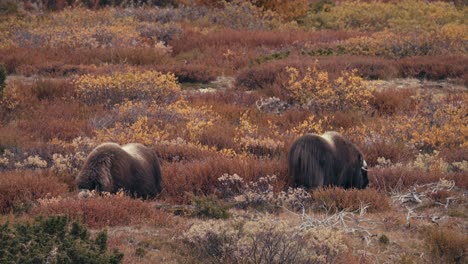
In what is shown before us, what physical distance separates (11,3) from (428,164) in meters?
22.8

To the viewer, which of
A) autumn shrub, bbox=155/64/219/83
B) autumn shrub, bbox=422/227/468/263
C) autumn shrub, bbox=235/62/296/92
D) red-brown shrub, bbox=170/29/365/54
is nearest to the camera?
autumn shrub, bbox=422/227/468/263

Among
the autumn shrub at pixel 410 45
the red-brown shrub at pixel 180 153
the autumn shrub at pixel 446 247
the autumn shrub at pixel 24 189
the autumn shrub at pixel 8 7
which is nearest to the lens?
the autumn shrub at pixel 446 247

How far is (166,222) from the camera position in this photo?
902 centimetres

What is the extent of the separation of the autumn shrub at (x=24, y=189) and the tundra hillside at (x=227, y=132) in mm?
27

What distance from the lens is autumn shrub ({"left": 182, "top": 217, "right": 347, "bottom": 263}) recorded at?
291 inches

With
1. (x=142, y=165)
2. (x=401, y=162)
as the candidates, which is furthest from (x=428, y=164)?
(x=142, y=165)

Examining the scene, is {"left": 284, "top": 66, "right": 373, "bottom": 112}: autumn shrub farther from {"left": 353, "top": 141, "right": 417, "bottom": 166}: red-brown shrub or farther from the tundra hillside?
{"left": 353, "top": 141, "right": 417, "bottom": 166}: red-brown shrub

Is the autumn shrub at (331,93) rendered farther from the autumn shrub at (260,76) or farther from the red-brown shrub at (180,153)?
the red-brown shrub at (180,153)

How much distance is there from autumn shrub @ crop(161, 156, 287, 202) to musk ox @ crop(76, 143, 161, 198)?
11.8 inches

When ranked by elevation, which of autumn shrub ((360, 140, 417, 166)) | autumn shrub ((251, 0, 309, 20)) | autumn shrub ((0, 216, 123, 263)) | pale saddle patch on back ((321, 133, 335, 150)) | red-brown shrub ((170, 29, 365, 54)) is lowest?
autumn shrub ((251, 0, 309, 20))

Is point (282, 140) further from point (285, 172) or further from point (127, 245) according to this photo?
point (127, 245)

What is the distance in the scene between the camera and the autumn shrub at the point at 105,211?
8820 millimetres

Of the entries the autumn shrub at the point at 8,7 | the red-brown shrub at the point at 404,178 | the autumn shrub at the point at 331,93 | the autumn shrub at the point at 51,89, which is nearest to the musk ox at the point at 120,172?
the red-brown shrub at the point at 404,178

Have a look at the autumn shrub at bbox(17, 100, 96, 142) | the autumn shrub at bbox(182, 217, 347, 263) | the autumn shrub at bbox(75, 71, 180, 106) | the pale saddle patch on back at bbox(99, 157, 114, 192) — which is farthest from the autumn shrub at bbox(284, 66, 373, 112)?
the autumn shrub at bbox(182, 217, 347, 263)
